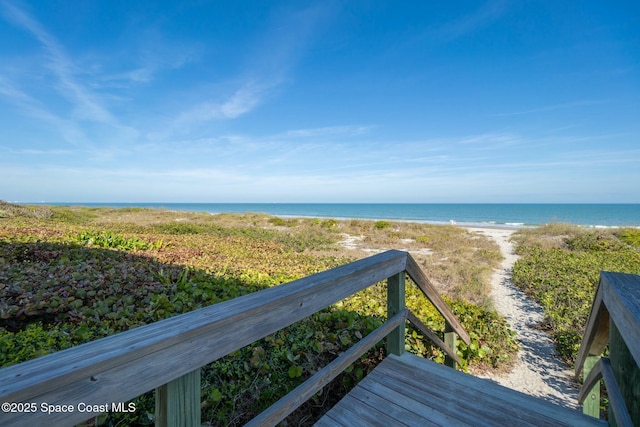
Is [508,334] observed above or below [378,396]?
below

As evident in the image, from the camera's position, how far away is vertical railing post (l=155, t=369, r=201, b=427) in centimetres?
88

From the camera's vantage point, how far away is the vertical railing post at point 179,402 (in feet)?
2.90

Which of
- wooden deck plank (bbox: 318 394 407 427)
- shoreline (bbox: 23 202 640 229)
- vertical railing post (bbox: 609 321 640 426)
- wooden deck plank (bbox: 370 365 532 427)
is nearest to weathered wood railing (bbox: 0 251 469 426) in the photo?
wooden deck plank (bbox: 318 394 407 427)

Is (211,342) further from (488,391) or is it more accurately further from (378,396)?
(488,391)

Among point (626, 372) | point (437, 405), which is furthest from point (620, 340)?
point (437, 405)

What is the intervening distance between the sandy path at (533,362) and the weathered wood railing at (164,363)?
3.70m

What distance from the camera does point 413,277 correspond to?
2279 mm

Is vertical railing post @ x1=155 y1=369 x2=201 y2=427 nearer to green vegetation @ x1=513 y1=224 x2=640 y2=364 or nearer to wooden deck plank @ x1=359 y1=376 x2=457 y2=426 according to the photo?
wooden deck plank @ x1=359 y1=376 x2=457 y2=426

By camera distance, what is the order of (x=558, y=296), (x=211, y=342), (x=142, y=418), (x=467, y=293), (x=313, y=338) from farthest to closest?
(x=467, y=293), (x=558, y=296), (x=313, y=338), (x=142, y=418), (x=211, y=342)

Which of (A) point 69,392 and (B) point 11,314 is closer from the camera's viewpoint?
(A) point 69,392

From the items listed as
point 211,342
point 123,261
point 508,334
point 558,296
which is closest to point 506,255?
point 558,296

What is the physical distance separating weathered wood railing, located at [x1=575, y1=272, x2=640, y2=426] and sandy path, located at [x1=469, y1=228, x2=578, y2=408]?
2.10 m

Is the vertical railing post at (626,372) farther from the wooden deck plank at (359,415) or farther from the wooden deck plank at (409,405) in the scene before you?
the wooden deck plank at (359,415)

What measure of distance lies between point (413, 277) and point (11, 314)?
3305 mm
